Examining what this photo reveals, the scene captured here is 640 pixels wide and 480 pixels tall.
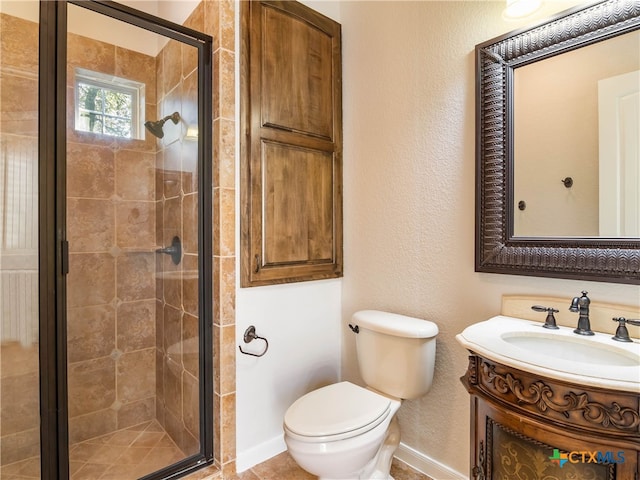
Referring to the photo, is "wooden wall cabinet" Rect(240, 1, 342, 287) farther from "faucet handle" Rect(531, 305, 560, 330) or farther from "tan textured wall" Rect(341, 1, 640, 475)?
"faucet handle" Rect(531, 305, 560, 330)

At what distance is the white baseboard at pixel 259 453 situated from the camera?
1621mm

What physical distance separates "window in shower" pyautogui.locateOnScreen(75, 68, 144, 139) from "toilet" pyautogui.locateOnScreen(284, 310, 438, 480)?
1.47m

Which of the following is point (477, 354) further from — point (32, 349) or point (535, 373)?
point (32, 349)

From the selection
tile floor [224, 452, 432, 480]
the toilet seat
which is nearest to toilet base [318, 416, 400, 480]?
tile floor [224, 452, 432, 480]

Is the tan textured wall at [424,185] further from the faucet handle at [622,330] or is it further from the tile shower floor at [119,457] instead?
the tile shower floor at [119,457]

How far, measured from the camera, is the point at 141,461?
1.59 meters

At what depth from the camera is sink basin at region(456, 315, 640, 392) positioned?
2.58 ft

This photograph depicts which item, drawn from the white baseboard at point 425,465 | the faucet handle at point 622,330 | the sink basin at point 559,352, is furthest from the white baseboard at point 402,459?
the faucet handle at point 622,330

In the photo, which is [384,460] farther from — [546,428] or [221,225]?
[221,225]

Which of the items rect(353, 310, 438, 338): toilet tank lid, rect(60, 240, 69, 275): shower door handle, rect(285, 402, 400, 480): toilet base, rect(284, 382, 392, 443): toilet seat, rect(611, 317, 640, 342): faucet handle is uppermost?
rect(60, 240, 69, 275): shower door handle

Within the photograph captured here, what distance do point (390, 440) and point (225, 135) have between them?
5.23 ft

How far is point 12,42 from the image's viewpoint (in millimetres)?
1320

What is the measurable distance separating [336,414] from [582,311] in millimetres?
937

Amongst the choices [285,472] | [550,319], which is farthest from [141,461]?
[550,319]
